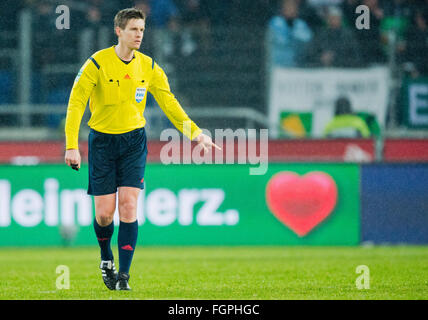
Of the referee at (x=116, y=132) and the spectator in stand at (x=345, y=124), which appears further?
the spectator in stand at (x=345, y=124)

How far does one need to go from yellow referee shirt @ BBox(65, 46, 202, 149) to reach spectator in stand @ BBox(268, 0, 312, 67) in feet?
22.5

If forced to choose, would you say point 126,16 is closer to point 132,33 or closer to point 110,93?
point 132,33

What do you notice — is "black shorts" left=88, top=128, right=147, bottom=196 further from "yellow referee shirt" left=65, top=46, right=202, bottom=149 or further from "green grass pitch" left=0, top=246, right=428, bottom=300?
"green grass pitch" left=0, top=246, right=428, bottom=300

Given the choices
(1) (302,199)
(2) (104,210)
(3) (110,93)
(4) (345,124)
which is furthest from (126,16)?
(4) (345,124)

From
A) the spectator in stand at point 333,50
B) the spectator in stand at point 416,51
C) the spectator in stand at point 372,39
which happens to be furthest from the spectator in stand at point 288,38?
the spectator in stand at point 416,51

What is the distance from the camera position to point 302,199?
12.4 m

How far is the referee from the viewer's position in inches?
285

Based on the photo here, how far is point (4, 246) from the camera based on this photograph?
1248 cm

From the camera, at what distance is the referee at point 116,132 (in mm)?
7246

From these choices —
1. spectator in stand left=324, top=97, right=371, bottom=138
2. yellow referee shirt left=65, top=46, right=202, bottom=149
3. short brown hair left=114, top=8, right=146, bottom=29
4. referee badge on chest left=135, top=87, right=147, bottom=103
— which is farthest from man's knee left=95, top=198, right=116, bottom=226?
spectator in stand left=324, top=97, right=371, bottom=138

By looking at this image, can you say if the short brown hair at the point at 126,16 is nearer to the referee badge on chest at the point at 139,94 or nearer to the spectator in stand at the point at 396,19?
the referee badge on chest at the point at 139,94

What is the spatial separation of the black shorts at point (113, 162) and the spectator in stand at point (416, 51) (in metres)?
7.84

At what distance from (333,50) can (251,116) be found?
169 centimetres

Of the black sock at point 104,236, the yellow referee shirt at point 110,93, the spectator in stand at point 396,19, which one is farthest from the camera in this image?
the spectator in stand at point 396,19
